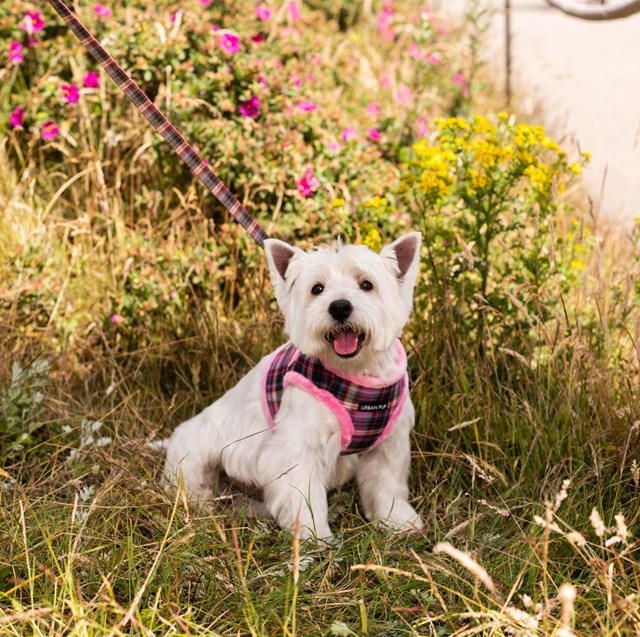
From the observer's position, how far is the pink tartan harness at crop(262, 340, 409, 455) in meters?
3.06

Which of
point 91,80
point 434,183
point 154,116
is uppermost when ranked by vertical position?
point 154,116

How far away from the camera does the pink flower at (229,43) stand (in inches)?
192

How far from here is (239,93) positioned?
16.3ft

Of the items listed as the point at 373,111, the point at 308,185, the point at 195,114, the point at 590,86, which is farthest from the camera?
the point at 590,86

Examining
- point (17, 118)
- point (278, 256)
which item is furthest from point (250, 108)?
point (278, 256)

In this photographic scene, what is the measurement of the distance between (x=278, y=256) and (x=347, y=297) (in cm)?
34

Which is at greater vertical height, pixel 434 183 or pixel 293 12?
pixel 293 12

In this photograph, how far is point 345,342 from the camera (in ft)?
9.50

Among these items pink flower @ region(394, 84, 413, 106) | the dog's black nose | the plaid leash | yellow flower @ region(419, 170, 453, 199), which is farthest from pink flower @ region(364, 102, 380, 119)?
the dog's black nose

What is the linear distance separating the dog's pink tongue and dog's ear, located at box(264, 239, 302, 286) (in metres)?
0.31

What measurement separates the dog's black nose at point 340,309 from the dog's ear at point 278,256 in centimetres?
29

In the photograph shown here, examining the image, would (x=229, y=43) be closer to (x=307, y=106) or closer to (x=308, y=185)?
(x=307, y=106)

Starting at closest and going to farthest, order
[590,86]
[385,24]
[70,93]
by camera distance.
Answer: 1. [70,93]
2. [385,24]
3. [590,86]

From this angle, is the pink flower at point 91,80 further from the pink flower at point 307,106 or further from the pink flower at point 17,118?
the pink flower at point 307,106
